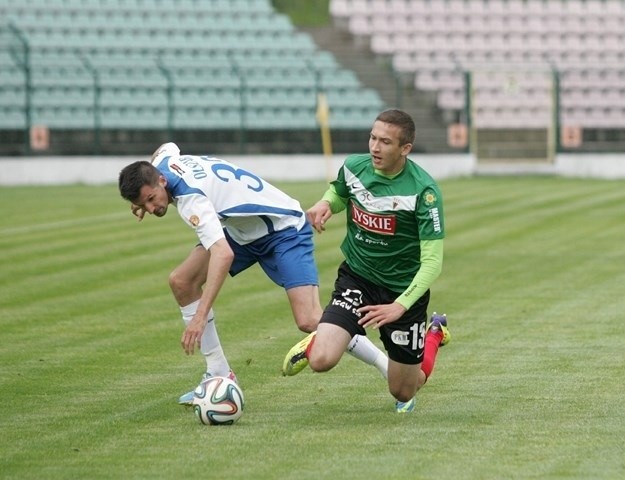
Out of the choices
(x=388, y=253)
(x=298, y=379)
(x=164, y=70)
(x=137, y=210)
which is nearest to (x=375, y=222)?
(x=388, y=253)

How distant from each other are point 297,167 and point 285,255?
2740cm

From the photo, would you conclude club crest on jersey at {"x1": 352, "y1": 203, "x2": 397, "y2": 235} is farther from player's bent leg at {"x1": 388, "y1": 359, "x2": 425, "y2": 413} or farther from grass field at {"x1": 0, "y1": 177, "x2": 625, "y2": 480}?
grass field at {"x1": 0, "y1": 177, "x2": 625, "y2": 480}

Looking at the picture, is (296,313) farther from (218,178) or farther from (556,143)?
(556,143)

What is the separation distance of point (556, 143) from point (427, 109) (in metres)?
3.60

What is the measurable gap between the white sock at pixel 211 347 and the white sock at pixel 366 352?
765mm

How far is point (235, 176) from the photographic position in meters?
8.37

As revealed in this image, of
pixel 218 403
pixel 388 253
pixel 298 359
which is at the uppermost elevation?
pixel 388 253

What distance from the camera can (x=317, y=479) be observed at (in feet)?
20.8

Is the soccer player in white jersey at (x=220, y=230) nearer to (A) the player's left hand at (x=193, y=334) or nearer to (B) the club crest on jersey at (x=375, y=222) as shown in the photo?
(A) the player's left hand at (x=193, y=334)

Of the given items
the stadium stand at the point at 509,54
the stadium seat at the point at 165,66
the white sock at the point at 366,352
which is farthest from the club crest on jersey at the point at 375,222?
the stadium stand at the point at 509,54

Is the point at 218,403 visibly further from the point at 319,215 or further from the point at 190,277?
the point at 319,215

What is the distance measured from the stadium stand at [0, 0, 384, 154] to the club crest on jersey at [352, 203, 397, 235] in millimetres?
27877

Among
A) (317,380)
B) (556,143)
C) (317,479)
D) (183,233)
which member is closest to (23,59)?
(556,143)

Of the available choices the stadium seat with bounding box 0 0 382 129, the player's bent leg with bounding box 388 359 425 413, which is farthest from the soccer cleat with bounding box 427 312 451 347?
the stadium seat with bounding box 0 0 382 129
